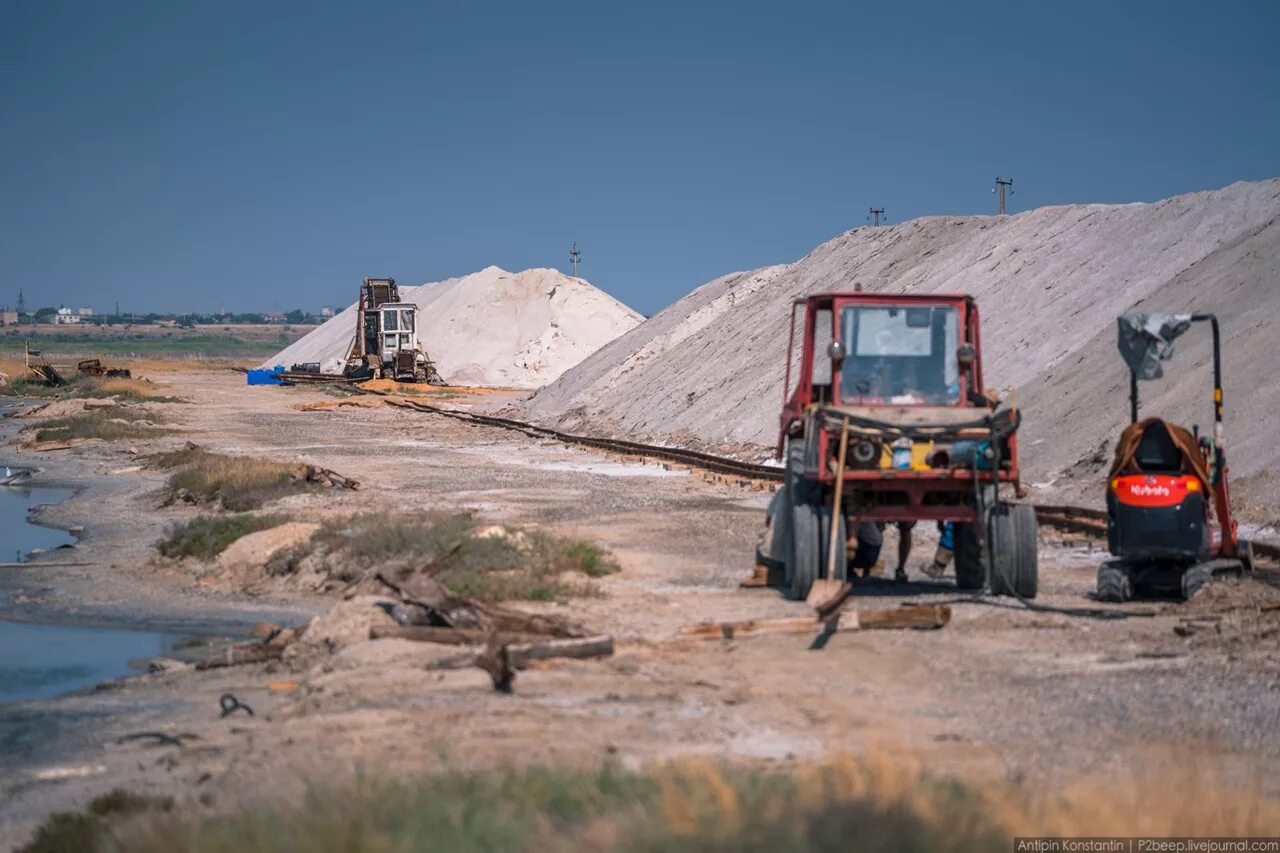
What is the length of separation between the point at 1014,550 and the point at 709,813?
24.5ft

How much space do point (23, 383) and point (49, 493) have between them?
172 ft

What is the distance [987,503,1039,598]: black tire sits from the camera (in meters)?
12.4

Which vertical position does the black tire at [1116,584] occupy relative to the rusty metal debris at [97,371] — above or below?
below

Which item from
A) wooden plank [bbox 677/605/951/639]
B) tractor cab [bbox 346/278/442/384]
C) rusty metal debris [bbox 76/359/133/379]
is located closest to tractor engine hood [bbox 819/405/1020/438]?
wooden plank [bbox 677/605/951/639]

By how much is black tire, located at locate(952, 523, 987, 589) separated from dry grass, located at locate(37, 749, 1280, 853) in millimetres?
6510

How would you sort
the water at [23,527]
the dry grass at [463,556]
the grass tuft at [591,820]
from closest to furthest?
the grass tuft at [591,820]
the dry grass at [463,556]
the water at [23,527]

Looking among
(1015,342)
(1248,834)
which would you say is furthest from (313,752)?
(1015,342)

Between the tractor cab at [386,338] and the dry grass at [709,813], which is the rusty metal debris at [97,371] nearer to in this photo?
the tractor cab at [386,338]

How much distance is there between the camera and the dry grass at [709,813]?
516 cm

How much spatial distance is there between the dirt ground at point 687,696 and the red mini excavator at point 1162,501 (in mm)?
266

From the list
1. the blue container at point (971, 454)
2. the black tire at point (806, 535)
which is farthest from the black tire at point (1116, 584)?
the black tire at point (806, 535)

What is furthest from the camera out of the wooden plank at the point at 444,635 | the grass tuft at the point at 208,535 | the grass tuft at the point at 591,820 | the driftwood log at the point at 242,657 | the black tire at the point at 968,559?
the grass tuft at the point at 208,535

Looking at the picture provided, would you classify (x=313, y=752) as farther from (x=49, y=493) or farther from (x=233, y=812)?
(x=49, y=493)

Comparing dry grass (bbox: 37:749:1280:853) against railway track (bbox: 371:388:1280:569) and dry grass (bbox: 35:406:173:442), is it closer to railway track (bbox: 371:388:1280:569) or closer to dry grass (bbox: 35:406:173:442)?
railway track (bbox: 371:388:1280:569)
